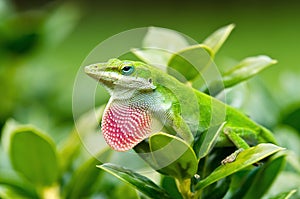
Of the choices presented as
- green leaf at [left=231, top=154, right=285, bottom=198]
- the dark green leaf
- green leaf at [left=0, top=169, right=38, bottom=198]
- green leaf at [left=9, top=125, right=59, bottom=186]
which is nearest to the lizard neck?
the dark green leaf

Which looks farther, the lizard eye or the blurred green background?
the blurred green background

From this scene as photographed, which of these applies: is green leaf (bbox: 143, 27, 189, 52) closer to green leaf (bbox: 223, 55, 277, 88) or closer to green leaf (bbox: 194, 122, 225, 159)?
green leaf (bbox: 223, 55, 277, 88)

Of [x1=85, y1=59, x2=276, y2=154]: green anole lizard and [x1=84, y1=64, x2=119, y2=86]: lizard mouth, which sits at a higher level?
[x1=84, y1=64, x2=119, y2=86]: lizard mouth

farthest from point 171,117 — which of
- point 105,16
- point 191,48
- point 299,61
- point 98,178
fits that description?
point 105,16

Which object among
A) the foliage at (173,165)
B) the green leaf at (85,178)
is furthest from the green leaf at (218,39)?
the green leaf at (85,178)

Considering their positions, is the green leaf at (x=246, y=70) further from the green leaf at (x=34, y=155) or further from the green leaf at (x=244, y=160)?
the green leaf at (x=34, y=155)

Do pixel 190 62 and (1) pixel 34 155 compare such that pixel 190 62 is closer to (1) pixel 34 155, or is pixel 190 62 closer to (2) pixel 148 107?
(2) pixel 148 107
